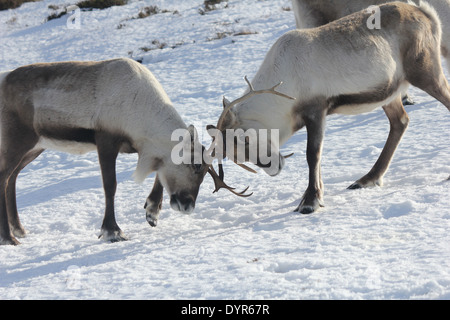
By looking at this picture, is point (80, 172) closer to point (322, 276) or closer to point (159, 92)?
point (159, 92)

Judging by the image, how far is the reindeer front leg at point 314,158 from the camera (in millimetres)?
5176

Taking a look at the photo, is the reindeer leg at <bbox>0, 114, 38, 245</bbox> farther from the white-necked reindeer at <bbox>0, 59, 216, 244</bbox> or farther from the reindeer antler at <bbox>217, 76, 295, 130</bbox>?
the reindeer antler at <bbox>217, 76, 295, 130</bbox>

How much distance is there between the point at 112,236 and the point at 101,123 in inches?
34.4

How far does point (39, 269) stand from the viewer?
14.5ft

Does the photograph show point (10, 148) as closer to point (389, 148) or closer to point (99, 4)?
point (389, 148)

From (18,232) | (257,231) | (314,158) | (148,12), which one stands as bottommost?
(148,12)

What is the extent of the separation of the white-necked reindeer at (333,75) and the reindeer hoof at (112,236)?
3.71 feet

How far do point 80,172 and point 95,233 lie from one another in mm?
2182

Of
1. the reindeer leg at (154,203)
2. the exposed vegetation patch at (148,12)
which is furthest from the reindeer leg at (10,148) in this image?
the exposed vegetation patch at (148,12)

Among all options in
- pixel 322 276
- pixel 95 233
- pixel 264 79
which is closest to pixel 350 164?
pixel 264 79

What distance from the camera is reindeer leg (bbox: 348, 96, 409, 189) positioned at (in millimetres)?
5742

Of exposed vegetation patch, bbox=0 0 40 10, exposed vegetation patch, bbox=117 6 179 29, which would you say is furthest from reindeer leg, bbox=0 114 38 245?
exposed vegetation patch, bbox=0 0 40 10

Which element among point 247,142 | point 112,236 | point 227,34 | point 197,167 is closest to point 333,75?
point 247,142

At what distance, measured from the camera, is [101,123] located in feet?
16.7
